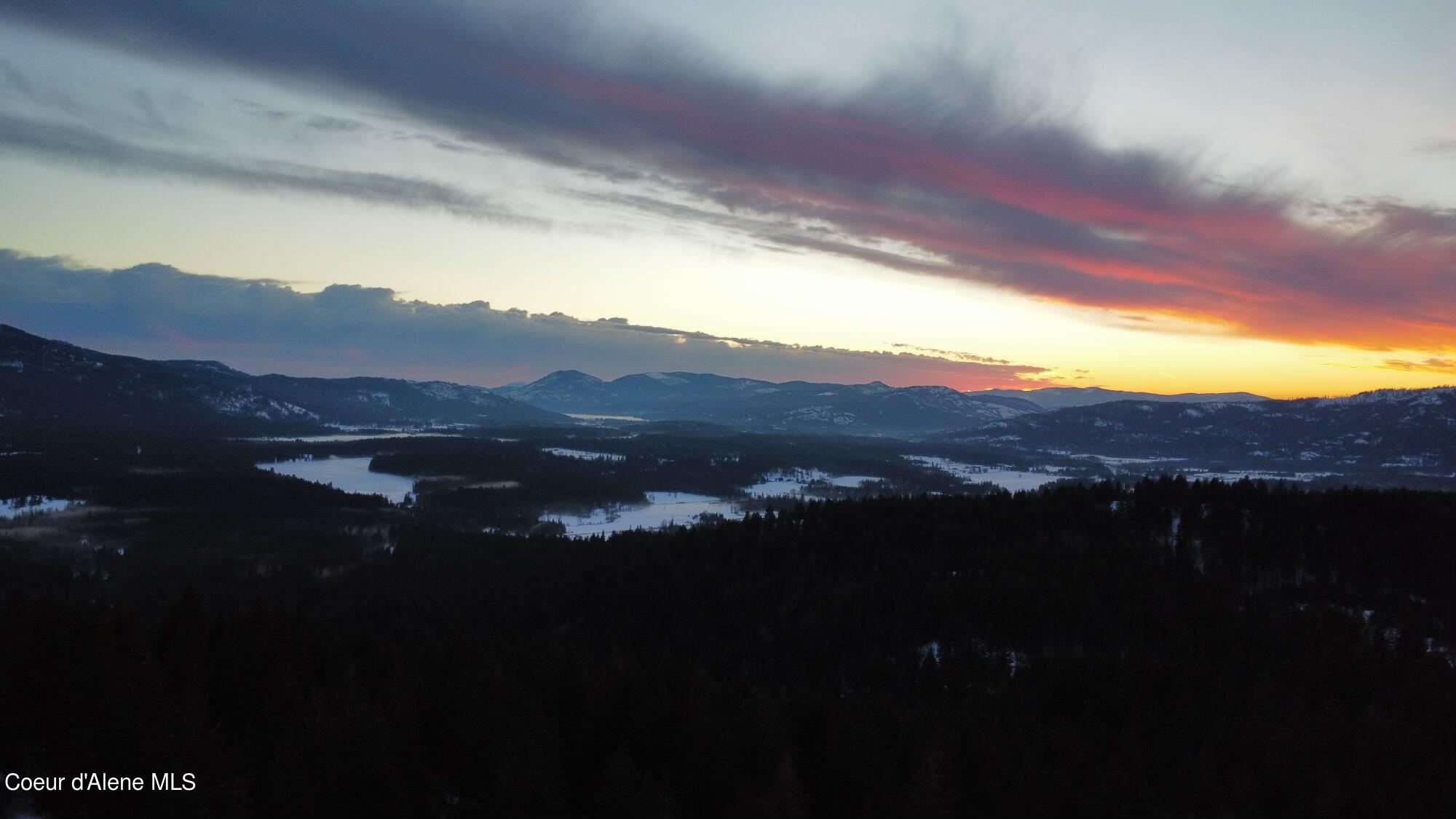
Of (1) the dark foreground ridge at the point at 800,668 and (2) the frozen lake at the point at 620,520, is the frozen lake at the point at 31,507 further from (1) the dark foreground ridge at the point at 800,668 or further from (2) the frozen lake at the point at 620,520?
(2) the frozen lake at the point at 620,520

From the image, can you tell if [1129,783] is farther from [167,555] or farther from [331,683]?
[167,555]

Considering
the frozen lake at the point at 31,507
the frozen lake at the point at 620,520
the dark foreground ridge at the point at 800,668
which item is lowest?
the frozen lake at the point at 620,520

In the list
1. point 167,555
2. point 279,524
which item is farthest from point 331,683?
point 279,524

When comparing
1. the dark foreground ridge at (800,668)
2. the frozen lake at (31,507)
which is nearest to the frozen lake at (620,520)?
the dark foreground ridge at (800,668)

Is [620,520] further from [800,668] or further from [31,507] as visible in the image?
[800,668]

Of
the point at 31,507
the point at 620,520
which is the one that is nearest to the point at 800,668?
the point at 620,520

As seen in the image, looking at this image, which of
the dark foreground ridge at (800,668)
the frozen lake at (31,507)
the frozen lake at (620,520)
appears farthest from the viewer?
the frozen lake at (620,520)
